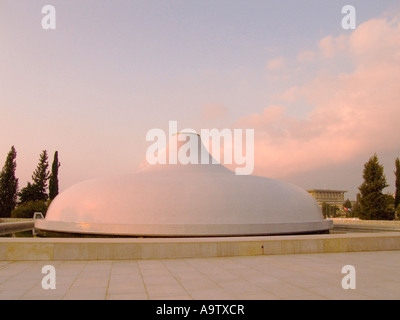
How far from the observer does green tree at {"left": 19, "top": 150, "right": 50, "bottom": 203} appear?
52.3m

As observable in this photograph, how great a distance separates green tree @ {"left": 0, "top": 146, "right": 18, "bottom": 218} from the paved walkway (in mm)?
42719

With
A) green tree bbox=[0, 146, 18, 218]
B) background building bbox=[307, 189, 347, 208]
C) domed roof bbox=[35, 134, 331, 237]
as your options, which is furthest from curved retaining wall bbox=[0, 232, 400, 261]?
background building bbox=[307, 189, 347, 208]

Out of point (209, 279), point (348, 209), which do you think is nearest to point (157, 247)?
point (209, 279)

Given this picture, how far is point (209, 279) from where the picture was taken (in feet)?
21.7

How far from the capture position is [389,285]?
6223 millimetres

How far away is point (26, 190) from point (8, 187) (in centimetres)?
708

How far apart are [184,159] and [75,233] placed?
8026 millimetres

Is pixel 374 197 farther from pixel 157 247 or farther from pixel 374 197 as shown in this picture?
pixel 157 247

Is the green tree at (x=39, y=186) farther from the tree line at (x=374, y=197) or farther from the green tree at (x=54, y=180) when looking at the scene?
the tree line at (x=374, y=197)

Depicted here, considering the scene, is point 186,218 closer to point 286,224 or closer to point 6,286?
point 286,224

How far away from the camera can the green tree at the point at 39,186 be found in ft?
172

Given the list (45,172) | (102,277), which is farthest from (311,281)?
(45,172)

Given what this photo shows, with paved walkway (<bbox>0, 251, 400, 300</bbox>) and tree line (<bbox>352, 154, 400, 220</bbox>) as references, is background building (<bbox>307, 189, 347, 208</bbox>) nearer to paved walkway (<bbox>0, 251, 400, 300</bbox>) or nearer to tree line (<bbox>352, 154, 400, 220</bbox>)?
tree line (<bbox>352, 154, 400, 220</bbox>)

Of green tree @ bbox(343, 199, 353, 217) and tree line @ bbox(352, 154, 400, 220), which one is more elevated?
tree line @ bbox(352, 154, 400, 220)
